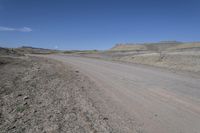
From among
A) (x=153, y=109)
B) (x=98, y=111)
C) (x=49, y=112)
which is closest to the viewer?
(x=49, y=112)

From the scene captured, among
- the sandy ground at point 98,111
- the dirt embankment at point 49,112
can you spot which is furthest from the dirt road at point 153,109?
the dirt embankment at point 49,112

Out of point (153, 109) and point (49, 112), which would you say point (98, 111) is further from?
point (153, 109)

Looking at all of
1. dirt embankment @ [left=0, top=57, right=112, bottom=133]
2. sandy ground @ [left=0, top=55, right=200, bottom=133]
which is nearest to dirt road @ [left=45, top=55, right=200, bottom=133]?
sandy ground @ [left=0, top=55, right=200, bottom=133]

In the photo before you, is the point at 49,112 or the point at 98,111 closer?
the point at 49,112

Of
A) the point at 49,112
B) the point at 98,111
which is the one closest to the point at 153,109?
the point at 98,111

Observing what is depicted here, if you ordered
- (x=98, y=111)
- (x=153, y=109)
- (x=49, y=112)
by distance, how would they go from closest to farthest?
1. (x=49, y=112)
2. (x=98, y=111)
3. (x=153, y=109)

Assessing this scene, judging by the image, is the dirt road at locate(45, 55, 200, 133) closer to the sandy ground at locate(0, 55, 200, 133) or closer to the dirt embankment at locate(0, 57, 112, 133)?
the sandy ground at locate(0, 55, 200, 133)

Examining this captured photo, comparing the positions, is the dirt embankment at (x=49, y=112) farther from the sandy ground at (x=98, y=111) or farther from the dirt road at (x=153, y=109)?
the dirt road at (x=153, y=109)

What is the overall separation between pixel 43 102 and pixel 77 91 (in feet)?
5.07

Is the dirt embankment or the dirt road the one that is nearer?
the dirt embankment

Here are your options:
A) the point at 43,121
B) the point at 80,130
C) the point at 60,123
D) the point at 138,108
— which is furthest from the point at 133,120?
the point at 43,121

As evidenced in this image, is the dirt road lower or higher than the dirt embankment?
higher

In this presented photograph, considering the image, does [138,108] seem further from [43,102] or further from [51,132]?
[43,102]

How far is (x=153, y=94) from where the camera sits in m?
5.65
